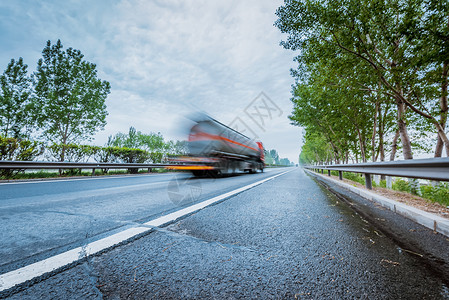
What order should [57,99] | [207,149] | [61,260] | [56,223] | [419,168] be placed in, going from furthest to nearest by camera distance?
[57,99]
[207,149]
[419,168]
[56,223]
[61,260]

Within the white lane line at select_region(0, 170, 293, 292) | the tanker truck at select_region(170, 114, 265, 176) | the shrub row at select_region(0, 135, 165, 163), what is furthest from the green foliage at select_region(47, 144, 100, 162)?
the white lane line at select_region(0, 170, 293, 292)

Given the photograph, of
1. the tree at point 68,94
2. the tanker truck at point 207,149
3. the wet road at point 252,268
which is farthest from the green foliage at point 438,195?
the tree at point 68,94

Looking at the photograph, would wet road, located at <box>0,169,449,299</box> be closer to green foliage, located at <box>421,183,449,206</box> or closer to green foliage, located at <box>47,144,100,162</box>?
green foliage, located at <box>421,183,449,206</box>

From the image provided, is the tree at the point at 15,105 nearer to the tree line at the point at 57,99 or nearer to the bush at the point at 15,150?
the tree line at the point at 57,99

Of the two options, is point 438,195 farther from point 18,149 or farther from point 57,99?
point 57,99

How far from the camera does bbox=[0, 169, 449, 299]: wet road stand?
1.15 m

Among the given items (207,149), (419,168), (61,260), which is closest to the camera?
(61,260)

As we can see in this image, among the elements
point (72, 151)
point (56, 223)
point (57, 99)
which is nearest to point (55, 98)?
point (57, 99)

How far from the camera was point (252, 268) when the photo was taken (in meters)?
1.43

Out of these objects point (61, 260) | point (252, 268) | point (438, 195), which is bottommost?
point (438, 195)

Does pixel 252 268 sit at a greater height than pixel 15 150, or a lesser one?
lesser

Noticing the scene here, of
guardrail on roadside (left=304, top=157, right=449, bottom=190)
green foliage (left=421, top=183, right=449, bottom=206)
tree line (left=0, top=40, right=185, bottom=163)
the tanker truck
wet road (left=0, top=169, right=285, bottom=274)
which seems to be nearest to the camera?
wet road (left=0, top=169, right=285, bottom=274)

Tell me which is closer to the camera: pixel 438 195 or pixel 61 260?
pixel 61 260

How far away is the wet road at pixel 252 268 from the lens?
1.15 metres
